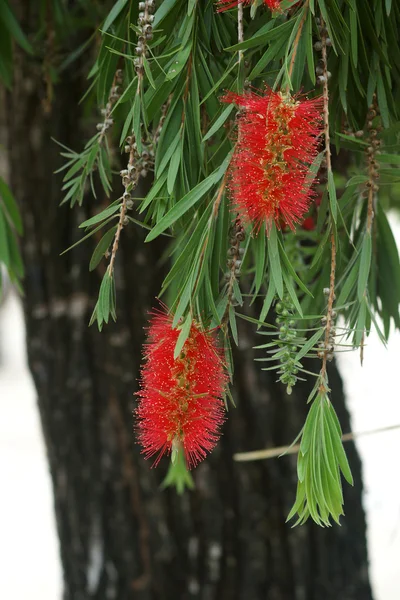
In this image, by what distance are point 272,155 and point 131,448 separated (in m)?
0.96

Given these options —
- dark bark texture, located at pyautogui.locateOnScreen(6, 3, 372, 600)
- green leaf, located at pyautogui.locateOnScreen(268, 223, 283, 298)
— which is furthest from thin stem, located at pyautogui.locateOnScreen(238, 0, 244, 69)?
dark bark texture, located at pyautogui.locateOnScreen(6, 3, 372, 600)

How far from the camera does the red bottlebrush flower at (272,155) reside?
1.55 feet

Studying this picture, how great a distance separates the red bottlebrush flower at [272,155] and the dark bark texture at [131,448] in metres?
0.77

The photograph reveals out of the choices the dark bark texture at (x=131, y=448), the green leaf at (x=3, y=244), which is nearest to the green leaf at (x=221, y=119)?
the green leaf at (x=3, y=244)

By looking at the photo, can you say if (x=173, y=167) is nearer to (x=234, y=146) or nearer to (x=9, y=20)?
(x=234, y=146)

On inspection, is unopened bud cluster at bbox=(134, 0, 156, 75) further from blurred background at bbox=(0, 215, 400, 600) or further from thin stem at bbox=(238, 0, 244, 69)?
blurred background at bbox=(0, 215, 400, 600)

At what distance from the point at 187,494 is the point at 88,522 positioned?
0.20 metres

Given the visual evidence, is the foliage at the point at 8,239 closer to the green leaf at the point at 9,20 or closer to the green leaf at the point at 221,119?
the green leaf at the point at 9,20

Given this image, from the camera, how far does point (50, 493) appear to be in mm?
2545

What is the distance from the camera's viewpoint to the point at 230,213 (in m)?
0.57

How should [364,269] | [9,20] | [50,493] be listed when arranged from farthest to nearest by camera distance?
[50,493], [9,20], [364,269]

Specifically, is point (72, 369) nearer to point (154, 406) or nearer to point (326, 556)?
point (326, 556)

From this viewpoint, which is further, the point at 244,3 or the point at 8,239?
the point at 8,239

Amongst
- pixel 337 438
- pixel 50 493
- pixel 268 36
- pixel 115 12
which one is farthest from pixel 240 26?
pixel 50 493
